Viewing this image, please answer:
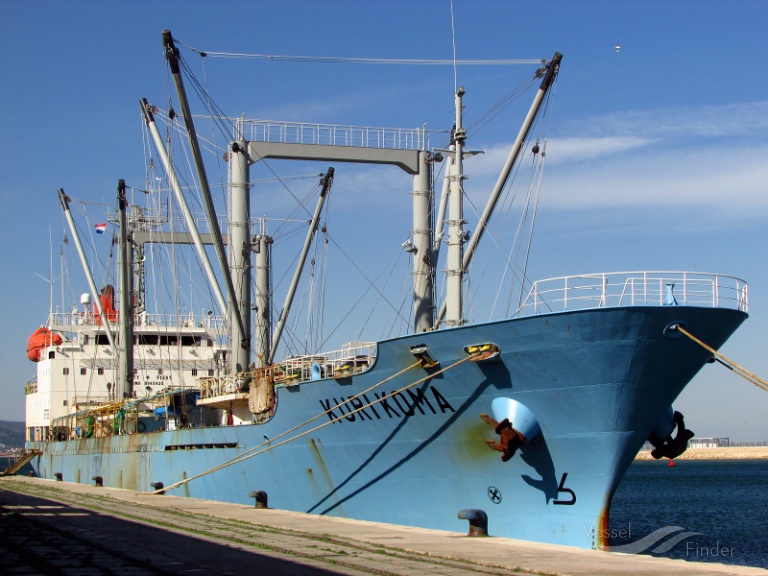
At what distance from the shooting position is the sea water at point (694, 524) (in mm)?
25953

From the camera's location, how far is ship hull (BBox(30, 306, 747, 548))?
1666 centimetres

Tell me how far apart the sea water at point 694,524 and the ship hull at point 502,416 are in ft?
14.3

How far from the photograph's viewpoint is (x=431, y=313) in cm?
2611

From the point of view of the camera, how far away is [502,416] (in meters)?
17.7

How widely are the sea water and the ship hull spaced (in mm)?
4367

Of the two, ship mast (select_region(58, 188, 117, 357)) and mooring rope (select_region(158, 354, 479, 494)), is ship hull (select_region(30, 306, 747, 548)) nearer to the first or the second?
mooring rope (select_region(158, 354, 479, 494))

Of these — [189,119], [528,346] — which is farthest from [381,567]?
[189,119]

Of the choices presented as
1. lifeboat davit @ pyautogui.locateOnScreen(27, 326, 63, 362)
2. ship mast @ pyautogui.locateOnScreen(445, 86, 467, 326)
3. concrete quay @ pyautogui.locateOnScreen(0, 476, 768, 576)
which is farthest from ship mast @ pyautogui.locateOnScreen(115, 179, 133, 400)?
ship mast @ pyautogui.locateOnScreen(445, 86, 467, 326)

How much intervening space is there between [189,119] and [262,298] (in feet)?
37.0

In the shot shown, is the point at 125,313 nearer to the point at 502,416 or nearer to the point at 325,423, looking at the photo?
the point at 325,423

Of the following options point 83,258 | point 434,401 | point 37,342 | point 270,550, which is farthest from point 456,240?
point 37,342

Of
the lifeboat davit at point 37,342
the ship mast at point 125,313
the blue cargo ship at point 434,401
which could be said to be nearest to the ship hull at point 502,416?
the blue cargo ship at point 434,401

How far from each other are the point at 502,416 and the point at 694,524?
2266 centimetres

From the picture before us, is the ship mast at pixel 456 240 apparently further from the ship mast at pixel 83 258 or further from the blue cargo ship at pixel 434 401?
the ship mast at pixel 83 258
